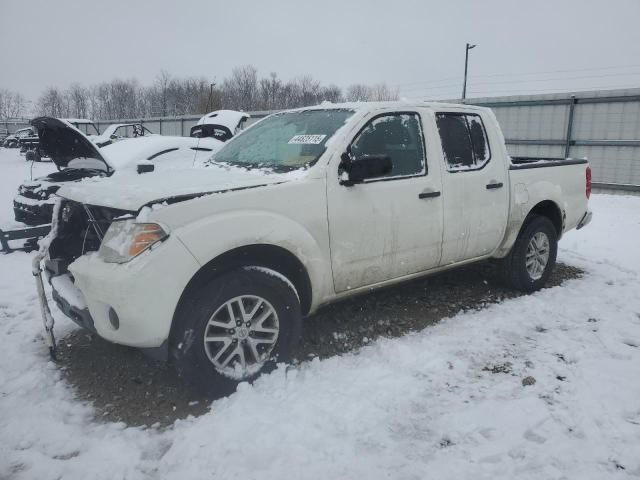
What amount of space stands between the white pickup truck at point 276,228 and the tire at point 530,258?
7.8 inches

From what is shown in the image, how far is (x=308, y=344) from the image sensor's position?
378 cm

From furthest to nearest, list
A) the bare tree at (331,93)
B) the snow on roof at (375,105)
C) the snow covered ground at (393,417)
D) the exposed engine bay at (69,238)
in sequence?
the bare tree at (331,93) < the snow on roof at (375,105) < the exposed engine bay at (69,238) < the snow covered ground at (393,417)

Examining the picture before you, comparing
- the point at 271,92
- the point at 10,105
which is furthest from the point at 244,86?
the point at 10,105

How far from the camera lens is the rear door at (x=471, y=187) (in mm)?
4027

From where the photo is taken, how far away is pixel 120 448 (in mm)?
2545

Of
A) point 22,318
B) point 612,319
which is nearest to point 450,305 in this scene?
point 612,319

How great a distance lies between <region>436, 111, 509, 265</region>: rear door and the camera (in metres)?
4.03

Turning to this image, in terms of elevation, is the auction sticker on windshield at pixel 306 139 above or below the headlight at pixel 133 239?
above

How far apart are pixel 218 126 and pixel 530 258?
16.7 feet

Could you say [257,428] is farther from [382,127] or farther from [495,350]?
[382,127]

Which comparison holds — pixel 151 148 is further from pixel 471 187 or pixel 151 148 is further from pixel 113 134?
pixel 113 134

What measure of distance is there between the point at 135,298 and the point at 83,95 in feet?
344

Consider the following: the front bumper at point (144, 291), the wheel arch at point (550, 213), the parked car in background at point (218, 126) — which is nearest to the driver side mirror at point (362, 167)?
the front bumper at point (144, 291)

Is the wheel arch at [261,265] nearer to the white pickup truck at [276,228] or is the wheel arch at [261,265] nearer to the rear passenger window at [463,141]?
the white pickup truck at [276,228]
